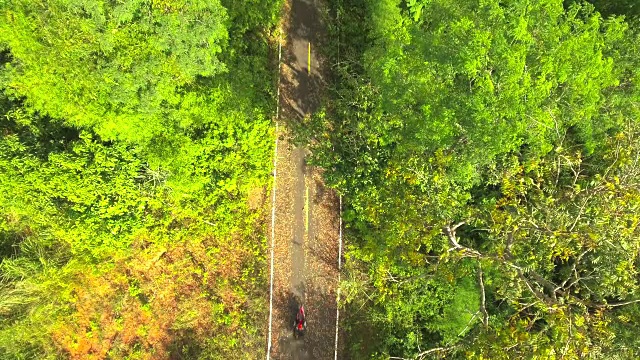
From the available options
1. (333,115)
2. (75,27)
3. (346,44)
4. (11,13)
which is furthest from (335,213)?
(11,13)

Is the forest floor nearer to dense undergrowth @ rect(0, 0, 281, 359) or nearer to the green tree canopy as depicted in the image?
dense undergrowth @ rect(0, 0, 281, 359)

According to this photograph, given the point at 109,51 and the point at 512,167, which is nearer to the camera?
the point at 512,167

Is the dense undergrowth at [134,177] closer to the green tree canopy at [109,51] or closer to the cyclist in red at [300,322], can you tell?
the green tree canopy at [109,51]

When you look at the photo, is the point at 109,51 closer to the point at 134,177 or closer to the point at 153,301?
the point at 134,177

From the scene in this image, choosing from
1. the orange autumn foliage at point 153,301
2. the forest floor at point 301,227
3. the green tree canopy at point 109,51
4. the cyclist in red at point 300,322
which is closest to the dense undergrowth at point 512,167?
the forest floor at point 301,227

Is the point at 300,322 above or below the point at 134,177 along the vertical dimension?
below

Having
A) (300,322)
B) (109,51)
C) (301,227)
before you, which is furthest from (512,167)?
(109,51)

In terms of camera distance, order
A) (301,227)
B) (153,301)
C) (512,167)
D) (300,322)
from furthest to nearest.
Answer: (301,227) → (153,301) → (300,322) → (512,167)
